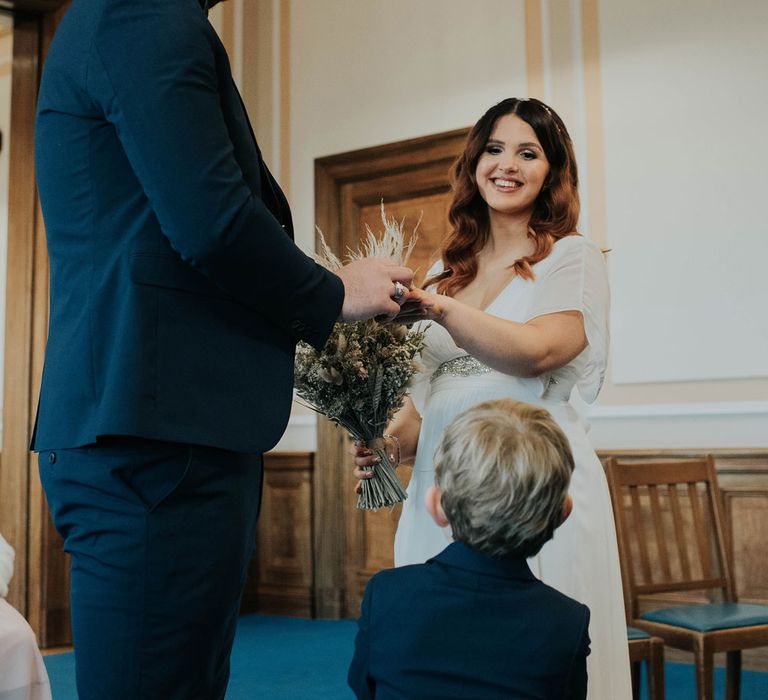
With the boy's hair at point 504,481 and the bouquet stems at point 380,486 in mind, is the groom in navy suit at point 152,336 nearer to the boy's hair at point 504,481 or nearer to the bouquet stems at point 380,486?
the boy's hair at point 504,481

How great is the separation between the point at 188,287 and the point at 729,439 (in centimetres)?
386

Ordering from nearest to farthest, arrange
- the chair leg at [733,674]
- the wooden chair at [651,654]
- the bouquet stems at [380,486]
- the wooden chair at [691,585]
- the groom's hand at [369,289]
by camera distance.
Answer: the groom's hand at [369,289] → the bouquet stems at [380,486] → the wooden chair at [651,654] → the wooden chair at [691,585] → the chair leg at [733,674]

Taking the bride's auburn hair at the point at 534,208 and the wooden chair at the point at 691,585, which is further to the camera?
the wooden chair at the point at 691,585

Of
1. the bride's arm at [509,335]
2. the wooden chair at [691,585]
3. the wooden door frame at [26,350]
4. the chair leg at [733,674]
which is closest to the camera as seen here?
the bride's arm at [509,335]

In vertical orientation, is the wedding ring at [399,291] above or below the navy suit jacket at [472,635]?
above

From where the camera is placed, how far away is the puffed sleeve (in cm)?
225

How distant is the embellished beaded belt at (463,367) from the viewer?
2305 millimetres

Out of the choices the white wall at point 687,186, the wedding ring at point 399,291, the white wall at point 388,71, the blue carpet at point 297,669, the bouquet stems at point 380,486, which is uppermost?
the white wall at point 388,71

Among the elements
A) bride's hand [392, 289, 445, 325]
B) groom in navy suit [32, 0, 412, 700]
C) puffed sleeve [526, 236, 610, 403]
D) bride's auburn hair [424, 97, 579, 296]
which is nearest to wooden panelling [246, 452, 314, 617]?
bride's auburn hair [424, 97, 579, 296]

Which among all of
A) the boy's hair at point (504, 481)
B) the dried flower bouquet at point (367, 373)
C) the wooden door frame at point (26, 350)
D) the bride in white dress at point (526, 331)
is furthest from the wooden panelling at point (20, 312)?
the boy's hair at point (504, 481)

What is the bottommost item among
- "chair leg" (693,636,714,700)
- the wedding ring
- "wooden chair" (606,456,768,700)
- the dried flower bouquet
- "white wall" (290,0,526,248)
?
"chair leg" (693,636,714,700)

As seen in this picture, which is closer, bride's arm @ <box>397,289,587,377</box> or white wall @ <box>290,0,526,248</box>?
bride's arm @ <box>397,289,587,377</box>

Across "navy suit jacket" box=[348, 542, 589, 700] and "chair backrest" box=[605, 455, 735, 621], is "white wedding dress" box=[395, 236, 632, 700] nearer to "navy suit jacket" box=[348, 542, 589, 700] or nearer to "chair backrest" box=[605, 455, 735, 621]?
"navy suit jacket" box=[348, 542, 589, 700]

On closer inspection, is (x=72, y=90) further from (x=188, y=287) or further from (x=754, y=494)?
(x=754, y=494)
